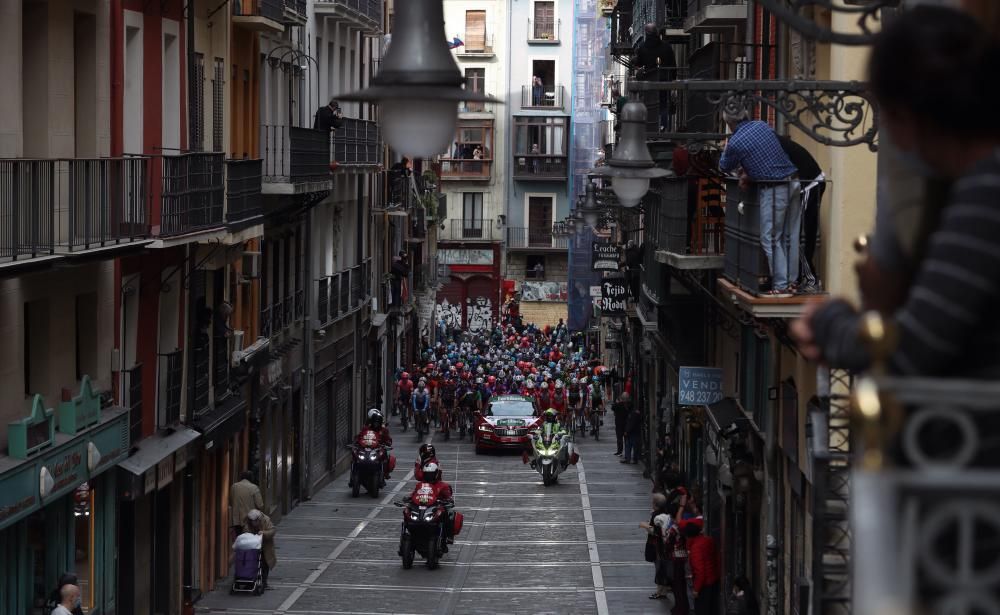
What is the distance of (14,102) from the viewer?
18.0m

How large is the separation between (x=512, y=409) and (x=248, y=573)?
75.8 feet

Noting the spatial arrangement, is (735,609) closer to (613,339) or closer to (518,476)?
(518,476)

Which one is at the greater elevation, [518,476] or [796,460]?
[796,460]

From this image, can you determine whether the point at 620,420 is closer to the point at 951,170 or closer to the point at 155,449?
the point at 155,449

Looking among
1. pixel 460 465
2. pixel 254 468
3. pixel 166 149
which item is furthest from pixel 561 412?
pixel 166 149

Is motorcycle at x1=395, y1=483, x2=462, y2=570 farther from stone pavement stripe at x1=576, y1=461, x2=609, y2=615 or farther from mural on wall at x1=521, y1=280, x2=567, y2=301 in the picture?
mural on wall at x1=521, y1=280, x2=567, y2=301

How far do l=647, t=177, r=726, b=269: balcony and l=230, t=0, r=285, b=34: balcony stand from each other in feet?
27.0

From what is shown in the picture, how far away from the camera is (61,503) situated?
64.1 feet

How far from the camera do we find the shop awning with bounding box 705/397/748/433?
950 inches

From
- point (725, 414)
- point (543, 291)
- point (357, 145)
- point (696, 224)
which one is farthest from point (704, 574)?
point (543, 291)

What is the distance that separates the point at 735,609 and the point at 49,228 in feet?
28.2

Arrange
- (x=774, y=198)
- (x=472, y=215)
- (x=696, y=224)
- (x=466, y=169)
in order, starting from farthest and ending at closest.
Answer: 1. (x=472, y=215)
2. (x=466, y=169)
3. (x=696, y=224)
4. (x=774, y=198)

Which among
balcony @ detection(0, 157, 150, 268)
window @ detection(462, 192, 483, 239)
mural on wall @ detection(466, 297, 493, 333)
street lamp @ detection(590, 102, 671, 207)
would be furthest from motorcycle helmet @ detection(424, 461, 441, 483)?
window @ detection(462, 192, 483, 239)

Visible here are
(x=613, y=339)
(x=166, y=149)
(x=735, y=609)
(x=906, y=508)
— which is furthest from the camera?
(x=613, y=339)
